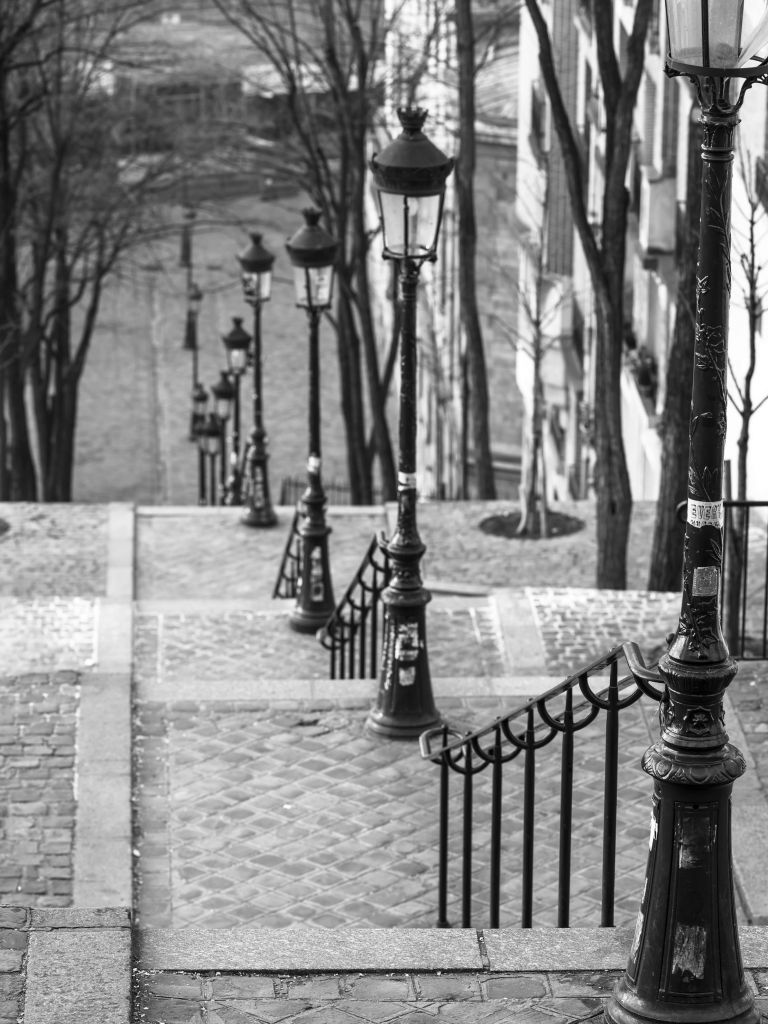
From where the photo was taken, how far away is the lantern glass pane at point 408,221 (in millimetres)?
10920

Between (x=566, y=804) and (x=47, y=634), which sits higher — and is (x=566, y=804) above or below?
above

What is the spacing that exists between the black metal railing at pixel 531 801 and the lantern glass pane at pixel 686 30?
82.7 inches

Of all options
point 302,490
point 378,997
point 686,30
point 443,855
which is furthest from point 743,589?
point 302,490

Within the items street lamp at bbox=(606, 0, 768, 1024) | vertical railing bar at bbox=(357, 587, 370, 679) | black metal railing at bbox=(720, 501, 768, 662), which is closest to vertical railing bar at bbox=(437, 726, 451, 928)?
street lamp at bbox=(606, 0, 768, 1024)

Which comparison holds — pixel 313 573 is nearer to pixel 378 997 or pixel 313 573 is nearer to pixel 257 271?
pixel 257 271

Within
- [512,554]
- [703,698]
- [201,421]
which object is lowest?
[201,421]

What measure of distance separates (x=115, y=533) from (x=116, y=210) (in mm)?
11394

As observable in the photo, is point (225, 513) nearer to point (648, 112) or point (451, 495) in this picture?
point (648, 112)

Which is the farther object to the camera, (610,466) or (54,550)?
(54,550)

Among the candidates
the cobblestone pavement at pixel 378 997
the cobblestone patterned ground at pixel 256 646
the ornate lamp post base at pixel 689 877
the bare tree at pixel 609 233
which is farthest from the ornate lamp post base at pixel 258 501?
the ornate lamp post base at pixel 689 877

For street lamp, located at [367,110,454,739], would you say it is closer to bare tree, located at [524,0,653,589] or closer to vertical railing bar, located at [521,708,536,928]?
vertical railing bar, located at [521,708,536,928]

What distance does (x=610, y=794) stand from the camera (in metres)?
7.10

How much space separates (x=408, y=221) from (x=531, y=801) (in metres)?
4.46

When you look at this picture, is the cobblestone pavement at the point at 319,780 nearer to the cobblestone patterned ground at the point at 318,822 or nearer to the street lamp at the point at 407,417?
the cobblestone patterned ground at the point at 318,822
